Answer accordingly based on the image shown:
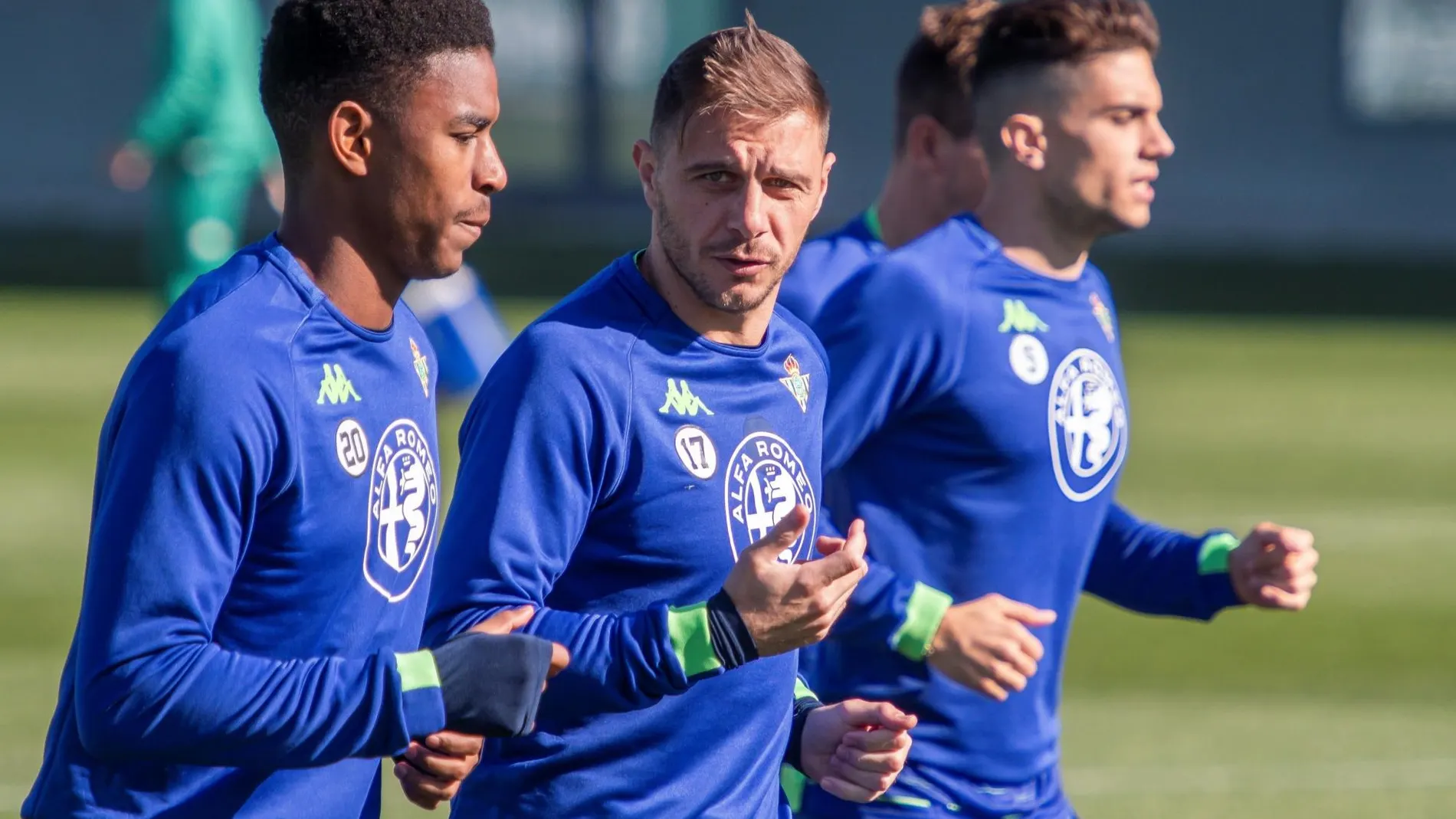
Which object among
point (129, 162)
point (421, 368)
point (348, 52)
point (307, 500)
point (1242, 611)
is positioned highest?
point (348, 52)

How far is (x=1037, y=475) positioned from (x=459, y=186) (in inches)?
71.0

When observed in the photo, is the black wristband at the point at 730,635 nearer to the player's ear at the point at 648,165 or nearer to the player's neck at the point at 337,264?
the player's neck at the point at 337,264

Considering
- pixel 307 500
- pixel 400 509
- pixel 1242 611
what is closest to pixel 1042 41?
pixel 400 509

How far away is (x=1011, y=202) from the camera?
17.2 ft

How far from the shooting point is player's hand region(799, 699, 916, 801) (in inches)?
156

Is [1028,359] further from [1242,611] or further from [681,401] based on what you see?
[1242,611]

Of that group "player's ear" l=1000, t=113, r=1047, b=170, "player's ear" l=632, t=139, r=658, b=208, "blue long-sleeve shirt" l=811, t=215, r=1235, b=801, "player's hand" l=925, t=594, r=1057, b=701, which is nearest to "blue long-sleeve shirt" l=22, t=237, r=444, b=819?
"player's ear" l=632, t=139, r=658, b=208

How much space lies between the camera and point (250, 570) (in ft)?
11.1

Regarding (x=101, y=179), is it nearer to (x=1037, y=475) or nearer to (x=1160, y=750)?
(x=1160, y=750)

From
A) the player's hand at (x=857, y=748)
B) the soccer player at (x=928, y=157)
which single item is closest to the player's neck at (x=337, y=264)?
the player's hand at (x=857, y=748)

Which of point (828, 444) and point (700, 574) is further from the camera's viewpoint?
point (828, 444)

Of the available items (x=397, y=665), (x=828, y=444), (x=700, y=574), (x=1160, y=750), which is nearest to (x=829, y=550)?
(x=700, y=574)

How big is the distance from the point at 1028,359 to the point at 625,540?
1529 millimetres

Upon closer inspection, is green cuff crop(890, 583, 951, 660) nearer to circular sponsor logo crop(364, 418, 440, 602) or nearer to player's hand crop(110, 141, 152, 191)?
circular sponsor logo crop(364, 418, 440, 602)
